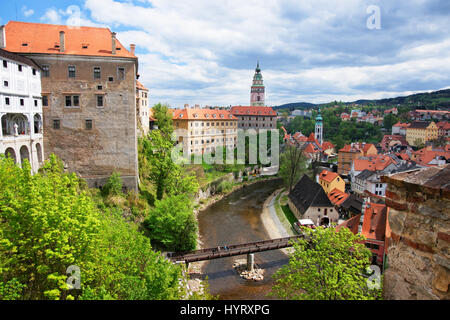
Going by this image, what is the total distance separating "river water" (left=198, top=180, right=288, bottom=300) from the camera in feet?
56.5

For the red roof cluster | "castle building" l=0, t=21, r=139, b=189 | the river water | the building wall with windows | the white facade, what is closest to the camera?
the white facade

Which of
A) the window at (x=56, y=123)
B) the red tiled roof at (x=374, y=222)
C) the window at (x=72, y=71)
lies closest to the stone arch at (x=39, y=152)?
the window at (x=56, y=123)

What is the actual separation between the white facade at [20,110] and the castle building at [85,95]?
24.7 inches

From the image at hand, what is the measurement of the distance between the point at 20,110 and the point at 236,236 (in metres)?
17.8

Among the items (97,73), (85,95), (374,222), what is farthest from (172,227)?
(374,222)

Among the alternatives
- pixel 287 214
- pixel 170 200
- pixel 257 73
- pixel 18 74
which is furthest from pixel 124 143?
pixel 257 73

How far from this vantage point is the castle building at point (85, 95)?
1898cm

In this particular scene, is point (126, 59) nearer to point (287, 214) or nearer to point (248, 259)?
point (248, 259)

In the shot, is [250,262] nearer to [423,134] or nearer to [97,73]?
[97,73]

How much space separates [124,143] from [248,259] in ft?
38.7

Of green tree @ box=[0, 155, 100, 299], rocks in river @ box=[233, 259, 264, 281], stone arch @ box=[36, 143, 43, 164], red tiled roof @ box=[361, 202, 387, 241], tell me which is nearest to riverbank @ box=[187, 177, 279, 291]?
rocks in river @ box=[233, 259, 264, 281]

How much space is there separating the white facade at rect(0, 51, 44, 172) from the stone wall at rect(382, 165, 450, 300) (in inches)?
732

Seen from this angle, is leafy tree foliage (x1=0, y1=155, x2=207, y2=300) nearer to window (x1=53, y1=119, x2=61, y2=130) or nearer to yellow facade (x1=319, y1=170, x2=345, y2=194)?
window (x1=53, y1=119, x2=61, y2=130)
